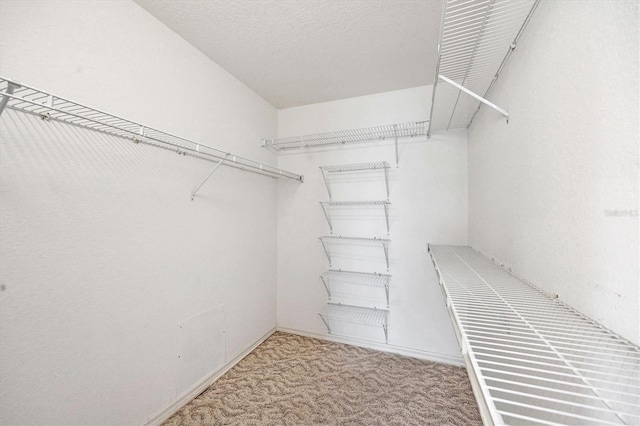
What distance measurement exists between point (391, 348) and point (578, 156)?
7.21 ft

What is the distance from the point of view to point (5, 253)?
998 millimetres

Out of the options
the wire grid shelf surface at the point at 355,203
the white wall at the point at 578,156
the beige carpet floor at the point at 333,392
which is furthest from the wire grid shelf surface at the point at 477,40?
the beige carpet floor at the point at 333,392

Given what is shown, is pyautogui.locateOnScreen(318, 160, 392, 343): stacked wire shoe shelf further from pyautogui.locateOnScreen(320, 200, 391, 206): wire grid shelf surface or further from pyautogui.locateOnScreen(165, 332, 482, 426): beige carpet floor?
pyautogui.locateOnScreen(165, 332, 482, 426): beige carpet floor

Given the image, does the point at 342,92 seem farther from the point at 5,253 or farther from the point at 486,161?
the point at 5,253

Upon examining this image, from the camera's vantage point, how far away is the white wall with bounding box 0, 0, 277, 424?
104cm

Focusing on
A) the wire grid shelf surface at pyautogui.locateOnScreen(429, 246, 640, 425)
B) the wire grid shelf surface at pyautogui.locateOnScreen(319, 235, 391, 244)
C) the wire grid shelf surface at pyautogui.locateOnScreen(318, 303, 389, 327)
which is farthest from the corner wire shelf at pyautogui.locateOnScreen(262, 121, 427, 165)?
the wire grid shelf surface at pyautogui.locateOnScreen(429, 246, 640, 425)

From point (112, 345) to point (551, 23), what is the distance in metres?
2.33

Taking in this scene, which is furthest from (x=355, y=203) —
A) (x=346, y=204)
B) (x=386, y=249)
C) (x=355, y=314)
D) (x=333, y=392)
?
(x=333, y=392)

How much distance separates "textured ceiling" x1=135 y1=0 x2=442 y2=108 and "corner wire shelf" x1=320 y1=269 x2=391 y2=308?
5.86ft

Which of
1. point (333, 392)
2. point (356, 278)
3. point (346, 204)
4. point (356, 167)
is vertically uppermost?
point (356, 167)

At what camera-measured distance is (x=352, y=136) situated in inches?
99.0

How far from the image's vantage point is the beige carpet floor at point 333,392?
1.59m

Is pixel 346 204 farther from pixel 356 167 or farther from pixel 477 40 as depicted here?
pixel 477 40

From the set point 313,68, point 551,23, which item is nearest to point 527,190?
point 551,23
